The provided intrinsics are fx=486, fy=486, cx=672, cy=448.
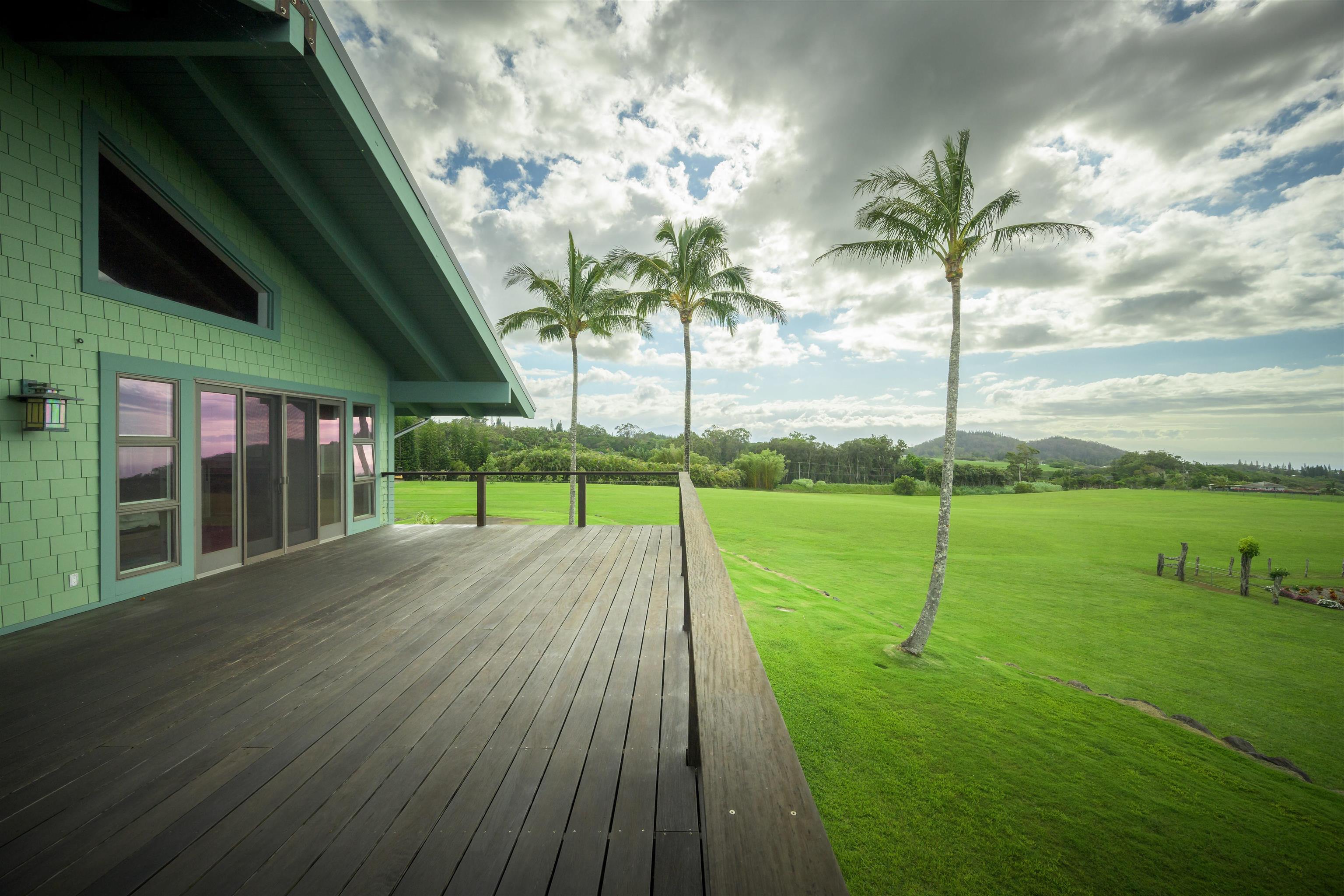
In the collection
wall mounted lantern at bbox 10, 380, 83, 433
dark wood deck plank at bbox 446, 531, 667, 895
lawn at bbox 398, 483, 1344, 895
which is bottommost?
lawn at bbox 398, 483, 1344, 895

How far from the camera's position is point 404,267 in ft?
19.5

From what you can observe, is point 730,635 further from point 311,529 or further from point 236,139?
point 311,529

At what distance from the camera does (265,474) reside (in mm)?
5719

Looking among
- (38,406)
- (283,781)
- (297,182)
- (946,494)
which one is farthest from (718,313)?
(283,781)

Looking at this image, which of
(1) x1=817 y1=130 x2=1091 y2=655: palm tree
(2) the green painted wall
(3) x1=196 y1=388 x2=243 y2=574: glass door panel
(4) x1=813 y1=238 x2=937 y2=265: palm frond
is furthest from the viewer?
(4) x1=813 y1=238 x2=937 y2=265: palm frond

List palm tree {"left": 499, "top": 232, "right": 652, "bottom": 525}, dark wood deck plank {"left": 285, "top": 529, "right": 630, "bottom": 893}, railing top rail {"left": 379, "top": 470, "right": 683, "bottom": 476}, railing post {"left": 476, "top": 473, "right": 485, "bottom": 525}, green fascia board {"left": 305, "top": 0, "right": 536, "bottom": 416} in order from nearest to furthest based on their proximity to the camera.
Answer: dark wood deck plank {"left": 285, "top": 529, "right": 630, "bottom": 893}, green fascia board {"left": 305, "top": 0, "right": 536, "bottom": 416}, railing top rail {"left": 379, "top": 470, "right": 683, "bottom": 476}, railing post {"left": 476, "top": 473, "right": 485, "bottom": 525}, palm tree {"left": 499, "top": 232, "right": 652, "bottom": 525}

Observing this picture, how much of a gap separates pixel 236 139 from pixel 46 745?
197 inches

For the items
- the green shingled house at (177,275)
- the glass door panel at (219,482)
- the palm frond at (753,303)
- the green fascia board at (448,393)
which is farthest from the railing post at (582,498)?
the palm frond at (753,303)

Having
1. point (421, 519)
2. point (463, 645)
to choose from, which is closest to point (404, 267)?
point (463, 645)

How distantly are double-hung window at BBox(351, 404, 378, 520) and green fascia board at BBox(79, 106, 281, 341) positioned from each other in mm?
2365

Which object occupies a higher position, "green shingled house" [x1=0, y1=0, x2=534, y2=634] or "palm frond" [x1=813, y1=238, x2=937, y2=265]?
"palm frond" [x1=813, y1=238, x2=937, y2=265]

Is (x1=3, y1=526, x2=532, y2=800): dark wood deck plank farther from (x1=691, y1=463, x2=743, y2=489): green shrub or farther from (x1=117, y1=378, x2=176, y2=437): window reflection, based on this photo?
(x1=691, y1=463, x2=743, y2=489): green shrub

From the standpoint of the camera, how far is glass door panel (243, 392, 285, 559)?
5.47 metres

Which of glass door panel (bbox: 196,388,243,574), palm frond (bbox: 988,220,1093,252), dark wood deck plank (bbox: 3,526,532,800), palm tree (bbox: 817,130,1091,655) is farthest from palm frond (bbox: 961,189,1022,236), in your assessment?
glass door panel (bbox: 196,388,243,574)
